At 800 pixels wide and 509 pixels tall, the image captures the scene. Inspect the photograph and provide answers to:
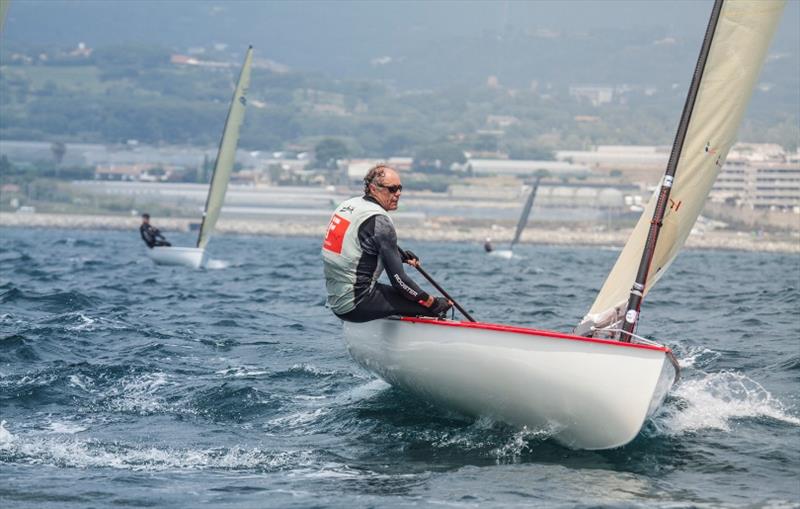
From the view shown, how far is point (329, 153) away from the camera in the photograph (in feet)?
440

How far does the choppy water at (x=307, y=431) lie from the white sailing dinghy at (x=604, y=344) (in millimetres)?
221

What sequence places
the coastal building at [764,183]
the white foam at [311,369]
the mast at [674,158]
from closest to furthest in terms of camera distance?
1. the mast at [674,158]
2. the white foam at [311,369]
3. the coastal building at [764,183]

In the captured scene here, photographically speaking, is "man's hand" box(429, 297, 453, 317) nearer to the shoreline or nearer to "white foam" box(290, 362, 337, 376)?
"white foam" box(290, 362, 337, 376)

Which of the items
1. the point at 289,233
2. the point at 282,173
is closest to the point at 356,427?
the point at 289,233

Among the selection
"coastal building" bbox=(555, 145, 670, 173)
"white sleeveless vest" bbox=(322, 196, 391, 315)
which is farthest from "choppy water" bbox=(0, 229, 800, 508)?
"coastal building" bbox=(555, 145, 670, 173)

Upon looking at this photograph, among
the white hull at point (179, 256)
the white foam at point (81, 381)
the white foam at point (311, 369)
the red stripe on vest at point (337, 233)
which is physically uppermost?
the red stripe on vest at point (337, 233)

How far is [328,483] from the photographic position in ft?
20.0

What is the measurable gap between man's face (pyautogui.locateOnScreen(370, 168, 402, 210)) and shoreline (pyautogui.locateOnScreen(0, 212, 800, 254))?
75.9 m

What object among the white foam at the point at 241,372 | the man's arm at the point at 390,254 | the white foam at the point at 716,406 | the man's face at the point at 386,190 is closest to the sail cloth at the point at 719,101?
the white foam at the point at 716,406

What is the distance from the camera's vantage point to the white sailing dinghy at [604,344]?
6.31 m

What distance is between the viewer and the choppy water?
5.94 m

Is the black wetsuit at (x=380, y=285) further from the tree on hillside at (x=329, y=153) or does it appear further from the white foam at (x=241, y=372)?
the tree on hillside at (x=329, y=153)

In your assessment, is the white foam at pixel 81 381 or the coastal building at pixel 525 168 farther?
the coastal building at pixel 525 168

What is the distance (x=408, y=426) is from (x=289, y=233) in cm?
8447
